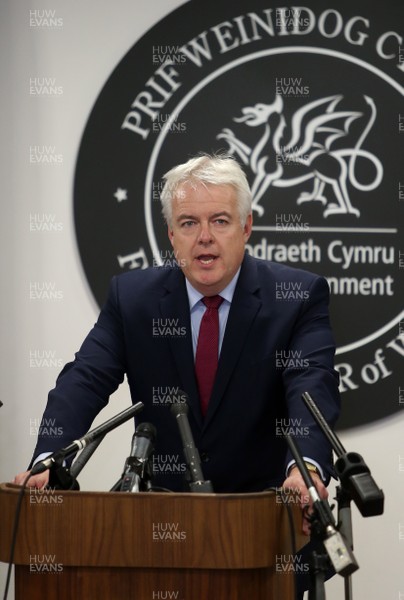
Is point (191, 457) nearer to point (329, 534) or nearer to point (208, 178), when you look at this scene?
point (329, 534)

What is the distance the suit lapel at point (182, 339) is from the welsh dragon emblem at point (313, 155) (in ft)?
4.34

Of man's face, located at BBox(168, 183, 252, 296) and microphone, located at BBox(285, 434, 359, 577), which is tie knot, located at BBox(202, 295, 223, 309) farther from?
microphone, located at BBox(285, 434, 359, 577)

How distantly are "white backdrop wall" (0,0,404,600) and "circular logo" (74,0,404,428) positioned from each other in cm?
10

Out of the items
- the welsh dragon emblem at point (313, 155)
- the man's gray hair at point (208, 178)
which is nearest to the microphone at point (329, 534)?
the man's gray hair at point (208, 178)

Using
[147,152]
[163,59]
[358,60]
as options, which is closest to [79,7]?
[163,59]

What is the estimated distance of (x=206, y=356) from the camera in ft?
11.1

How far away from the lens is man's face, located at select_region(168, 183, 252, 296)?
3359mm

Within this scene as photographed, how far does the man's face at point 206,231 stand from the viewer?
3.36m

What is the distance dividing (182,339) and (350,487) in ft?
4.06

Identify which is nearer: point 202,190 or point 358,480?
point 358,480

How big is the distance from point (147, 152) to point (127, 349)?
1.59m

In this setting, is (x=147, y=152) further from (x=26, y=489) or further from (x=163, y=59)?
(x=26, y=489)

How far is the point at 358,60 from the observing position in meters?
4.79

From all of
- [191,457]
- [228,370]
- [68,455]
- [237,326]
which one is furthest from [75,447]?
[237,326]
